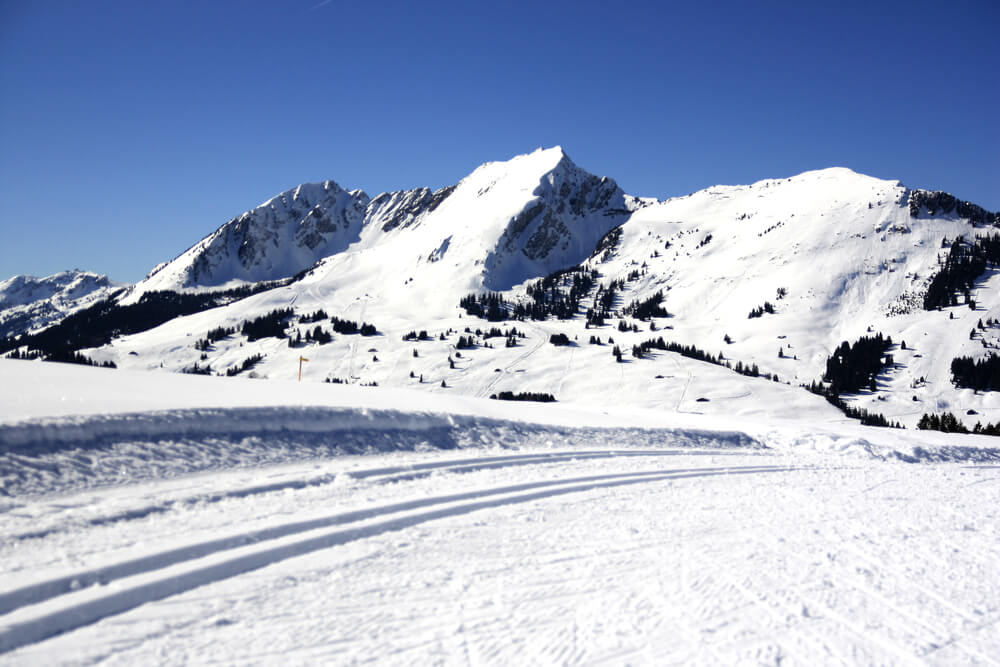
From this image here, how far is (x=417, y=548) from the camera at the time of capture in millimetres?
5441

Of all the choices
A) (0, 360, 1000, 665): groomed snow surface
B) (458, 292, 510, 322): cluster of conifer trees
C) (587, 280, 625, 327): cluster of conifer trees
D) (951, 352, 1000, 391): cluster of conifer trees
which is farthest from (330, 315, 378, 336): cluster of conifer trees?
(0, 360, 1000, 665): groomed snow surface

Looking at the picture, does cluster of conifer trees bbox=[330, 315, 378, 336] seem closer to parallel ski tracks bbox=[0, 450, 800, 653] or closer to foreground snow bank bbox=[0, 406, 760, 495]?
foreground snow bank bbox=[0, 406, 760, 495]

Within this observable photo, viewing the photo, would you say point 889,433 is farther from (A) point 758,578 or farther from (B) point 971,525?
(A) point 758,578

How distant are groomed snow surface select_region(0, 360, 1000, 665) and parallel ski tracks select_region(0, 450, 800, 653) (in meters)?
0.02

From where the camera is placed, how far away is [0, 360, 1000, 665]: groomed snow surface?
3.91 m

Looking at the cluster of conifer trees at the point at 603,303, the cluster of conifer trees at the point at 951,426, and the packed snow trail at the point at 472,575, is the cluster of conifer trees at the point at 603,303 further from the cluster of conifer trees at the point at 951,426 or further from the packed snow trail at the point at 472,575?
the packed snow trail at the point at 472,575

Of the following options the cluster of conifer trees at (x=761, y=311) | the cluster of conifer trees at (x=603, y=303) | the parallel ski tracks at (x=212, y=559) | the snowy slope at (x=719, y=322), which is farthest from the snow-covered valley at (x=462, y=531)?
the cluster of conifer trees at (x=603, y=303)

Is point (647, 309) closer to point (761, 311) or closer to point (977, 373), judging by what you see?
point (761, 311)

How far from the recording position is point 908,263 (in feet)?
393

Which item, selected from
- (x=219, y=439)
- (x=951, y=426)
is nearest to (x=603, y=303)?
(x=951, y=426)

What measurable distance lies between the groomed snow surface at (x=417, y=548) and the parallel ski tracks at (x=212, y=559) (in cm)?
2

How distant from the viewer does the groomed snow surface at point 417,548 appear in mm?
3914

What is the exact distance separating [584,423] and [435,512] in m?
7.99

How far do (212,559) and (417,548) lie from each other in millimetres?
1907
